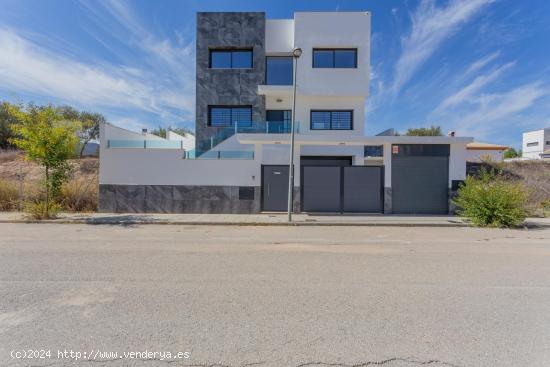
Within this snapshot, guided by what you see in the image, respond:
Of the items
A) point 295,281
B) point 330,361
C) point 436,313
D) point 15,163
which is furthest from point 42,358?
point 15,163

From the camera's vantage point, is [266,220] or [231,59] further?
[231,59]

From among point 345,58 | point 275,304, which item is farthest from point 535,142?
point 275,304

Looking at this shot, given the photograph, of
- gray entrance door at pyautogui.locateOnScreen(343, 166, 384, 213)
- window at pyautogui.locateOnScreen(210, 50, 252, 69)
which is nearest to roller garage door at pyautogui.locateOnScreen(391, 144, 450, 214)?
gray entrance door at pyautogui.locateOnScreen(343, 166, 384, 213)

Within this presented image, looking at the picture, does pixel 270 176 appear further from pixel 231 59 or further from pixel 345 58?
pixel 345 58

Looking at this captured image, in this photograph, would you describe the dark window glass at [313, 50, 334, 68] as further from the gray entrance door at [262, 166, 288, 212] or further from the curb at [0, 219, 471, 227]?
the curb at [0, 219, 471, 227]

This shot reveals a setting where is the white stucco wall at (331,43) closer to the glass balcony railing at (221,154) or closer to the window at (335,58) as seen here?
the window at (335,58)

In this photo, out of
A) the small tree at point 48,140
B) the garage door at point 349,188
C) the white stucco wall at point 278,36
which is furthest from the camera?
the white stucco wall at point 278,36

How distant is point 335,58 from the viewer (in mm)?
20656

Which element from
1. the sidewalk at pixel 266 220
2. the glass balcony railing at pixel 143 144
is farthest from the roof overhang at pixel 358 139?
the sidewalk at pixel 266 220

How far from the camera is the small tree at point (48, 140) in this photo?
1178 cm

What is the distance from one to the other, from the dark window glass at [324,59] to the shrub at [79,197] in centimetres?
1622

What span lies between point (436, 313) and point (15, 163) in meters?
31.5

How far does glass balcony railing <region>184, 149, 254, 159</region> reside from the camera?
1452cm

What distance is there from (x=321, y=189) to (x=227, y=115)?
10.4m
